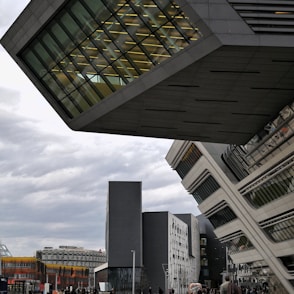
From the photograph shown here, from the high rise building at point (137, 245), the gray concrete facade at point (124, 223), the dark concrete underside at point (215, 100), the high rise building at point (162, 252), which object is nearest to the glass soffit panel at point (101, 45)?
the dark concrete underside at point (215, 100)

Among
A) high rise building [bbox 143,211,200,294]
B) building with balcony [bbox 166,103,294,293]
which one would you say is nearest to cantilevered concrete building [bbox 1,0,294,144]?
building with balcony [bbox 166,103,294,293]

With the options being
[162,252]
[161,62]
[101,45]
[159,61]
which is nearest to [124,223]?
[162,252]

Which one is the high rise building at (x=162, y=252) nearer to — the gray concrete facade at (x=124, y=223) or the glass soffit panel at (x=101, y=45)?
the gray concrete facade at (x=124, y=223)

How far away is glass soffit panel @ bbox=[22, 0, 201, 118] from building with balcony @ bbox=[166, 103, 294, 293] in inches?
373

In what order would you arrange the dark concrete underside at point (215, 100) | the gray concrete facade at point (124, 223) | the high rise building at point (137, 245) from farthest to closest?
1. the gray concrete facade at point (124, 223)
2. the high rise building at point (137, 245)
3. the dark concrete underside at point (215, 100)

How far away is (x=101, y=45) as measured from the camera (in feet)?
97.7

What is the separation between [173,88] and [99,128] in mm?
7528

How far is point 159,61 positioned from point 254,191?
2568 centimetres

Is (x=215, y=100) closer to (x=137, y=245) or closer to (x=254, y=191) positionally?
(x=254, y=191)

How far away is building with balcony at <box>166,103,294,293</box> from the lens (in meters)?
41.0

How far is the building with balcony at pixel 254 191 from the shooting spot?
41.0 metres

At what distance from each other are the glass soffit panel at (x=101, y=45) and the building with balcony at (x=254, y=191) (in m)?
9.46

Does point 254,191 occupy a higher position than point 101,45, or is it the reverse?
point 101,45

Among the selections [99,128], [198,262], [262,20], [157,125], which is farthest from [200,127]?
[198,262]
